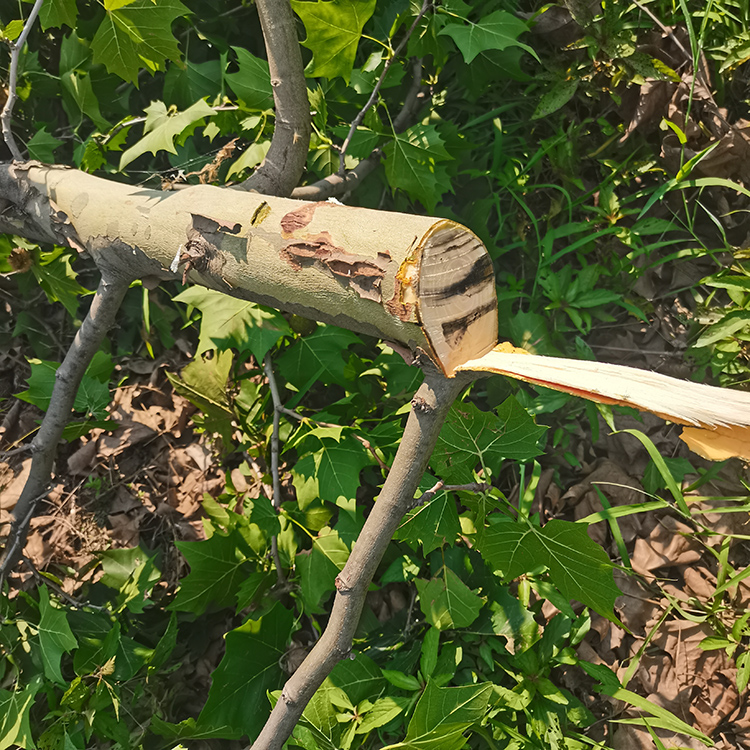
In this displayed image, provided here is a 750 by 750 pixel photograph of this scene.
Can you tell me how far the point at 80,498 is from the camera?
218 cm

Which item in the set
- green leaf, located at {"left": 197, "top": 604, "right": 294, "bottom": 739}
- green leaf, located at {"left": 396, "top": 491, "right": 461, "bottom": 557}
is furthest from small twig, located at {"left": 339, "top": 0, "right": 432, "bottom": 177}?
green leaf, located at {"left": 197, "top": 604, "right": 294, "bottom": 739}

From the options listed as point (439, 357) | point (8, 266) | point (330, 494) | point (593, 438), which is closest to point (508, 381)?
point (593, 438)

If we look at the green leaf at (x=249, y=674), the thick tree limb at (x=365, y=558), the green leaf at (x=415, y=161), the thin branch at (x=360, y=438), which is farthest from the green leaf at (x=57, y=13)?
the green leaf at (x=249, y=674)

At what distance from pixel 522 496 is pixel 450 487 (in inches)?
28.7

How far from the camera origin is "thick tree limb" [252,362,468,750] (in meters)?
0.99

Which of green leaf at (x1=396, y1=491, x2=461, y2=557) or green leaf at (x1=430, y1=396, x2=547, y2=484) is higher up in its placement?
green leaf at (x1=430, y1=396, x2=547, y2=484)

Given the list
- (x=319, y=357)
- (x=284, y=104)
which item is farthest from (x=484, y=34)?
(x=319, y=357)

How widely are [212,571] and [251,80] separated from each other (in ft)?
5.10

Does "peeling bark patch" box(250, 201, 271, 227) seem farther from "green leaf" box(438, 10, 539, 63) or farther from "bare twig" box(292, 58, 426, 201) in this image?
"green leaf" box(438, 10, 539, 63)

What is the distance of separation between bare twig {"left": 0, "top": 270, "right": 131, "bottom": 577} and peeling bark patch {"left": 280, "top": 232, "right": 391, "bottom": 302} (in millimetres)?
725

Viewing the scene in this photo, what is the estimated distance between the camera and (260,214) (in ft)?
3.51

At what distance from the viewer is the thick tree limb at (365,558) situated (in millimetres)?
986

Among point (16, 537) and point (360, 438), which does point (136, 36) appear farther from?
point (16, 537)

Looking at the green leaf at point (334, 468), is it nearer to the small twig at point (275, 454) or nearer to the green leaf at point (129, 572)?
the small twig at point (275, 454)
